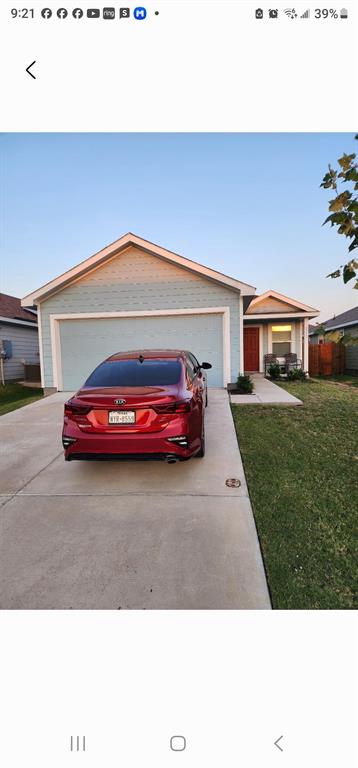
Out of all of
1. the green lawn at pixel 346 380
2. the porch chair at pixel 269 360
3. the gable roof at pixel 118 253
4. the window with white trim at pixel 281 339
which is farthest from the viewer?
the window with white trim at pixel 281 339

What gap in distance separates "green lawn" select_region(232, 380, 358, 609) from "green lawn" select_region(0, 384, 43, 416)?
20.5 ft

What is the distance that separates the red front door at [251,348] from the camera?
15984mm

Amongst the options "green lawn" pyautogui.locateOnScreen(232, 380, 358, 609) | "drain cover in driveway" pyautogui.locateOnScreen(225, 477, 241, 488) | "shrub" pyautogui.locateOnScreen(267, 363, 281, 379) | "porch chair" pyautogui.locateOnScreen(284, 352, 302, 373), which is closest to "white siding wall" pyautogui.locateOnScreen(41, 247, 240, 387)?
"green lawn" pyautogui.locateOnScreen(232, 380, 358, 609)

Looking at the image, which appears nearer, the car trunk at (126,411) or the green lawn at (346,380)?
the car trunk at (126,411)

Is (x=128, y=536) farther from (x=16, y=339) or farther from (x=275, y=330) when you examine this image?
(x=16, y=339)

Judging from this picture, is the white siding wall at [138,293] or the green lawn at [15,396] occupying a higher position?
the white siding wall at [138,293]

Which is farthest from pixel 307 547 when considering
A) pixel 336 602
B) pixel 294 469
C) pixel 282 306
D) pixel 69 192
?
pixel 282 306

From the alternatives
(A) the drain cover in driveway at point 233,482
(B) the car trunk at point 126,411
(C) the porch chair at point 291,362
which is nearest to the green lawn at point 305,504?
(A) the drain cover in driveway at point 233,482

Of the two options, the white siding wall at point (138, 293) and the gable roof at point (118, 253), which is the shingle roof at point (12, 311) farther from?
the white siding wall at point (138, 293)

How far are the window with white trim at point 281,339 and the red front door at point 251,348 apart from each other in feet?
2.67

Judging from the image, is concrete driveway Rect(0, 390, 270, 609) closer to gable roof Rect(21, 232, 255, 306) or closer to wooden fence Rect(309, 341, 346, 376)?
gable roof Rect(21, 232, 255, 306)
